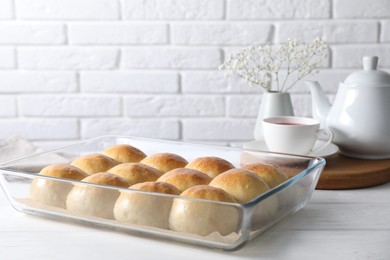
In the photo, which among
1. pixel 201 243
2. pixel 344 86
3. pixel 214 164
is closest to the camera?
pixel 201 243

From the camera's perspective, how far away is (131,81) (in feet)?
6.51

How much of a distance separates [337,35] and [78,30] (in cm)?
81

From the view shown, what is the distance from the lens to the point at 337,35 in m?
1.95

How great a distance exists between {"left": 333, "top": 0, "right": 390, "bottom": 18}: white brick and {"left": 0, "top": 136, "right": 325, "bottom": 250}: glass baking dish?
105 centimetres

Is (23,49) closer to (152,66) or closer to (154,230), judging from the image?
(152,66)

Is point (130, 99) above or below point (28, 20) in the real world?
below

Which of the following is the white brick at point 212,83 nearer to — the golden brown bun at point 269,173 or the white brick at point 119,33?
the white brick at point 119,33

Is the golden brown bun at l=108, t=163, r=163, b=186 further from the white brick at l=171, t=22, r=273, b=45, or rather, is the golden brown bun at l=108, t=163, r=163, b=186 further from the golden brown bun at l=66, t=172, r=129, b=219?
the white brick at l=171, t=22, r=273, b=45

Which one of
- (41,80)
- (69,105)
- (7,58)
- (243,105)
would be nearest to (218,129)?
(243,105)

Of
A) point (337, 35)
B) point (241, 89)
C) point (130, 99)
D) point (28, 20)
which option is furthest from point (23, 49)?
point (337, 35)

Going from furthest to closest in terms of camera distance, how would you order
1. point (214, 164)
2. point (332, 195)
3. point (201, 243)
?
1. point (332, 195)
2. point (214, 164)
3. point (201, 243)

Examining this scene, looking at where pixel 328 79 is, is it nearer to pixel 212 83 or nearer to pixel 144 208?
pixel 212 83

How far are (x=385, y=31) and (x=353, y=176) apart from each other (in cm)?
102

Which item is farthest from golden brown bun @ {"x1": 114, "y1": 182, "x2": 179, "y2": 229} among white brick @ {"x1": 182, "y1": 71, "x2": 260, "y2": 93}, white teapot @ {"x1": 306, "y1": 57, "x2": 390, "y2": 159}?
white brick @ {"x1": 182, "y1": 71, "x2": 260, "y2": 93}
